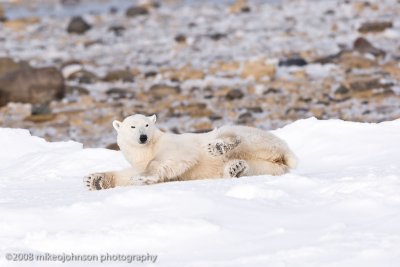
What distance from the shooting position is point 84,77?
61.2ft

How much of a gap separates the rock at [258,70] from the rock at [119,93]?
2319 mm

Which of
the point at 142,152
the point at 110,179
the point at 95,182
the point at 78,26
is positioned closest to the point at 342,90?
the point at 142,152

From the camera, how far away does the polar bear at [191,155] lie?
6336 mm

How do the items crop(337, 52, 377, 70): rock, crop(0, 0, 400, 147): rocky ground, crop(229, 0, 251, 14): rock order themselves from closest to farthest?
crop(0, 0, 400, 147): rocky ground, crop(337, 52, 377, 70): rock, crop(229, 0, 251, 14): rock

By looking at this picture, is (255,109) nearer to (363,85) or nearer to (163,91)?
(363,85)

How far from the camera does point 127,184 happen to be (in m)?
6.40

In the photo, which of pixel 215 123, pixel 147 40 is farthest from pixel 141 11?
pixel 215 123

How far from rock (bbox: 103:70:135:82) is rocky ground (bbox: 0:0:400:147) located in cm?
3

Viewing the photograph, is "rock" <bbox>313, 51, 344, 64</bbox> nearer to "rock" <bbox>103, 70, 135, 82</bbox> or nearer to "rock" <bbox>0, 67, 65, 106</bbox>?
"rock" <bbox>103, 70, 135, 82</bbox>

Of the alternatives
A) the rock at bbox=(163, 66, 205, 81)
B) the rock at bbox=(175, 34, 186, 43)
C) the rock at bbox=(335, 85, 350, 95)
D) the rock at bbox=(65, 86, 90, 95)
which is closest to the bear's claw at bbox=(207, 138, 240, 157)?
the rock at bbox=(335, 85, 350, 95)

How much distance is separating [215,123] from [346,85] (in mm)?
3121

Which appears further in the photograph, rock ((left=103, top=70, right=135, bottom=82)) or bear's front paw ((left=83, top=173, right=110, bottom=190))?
rock ((left=103, top=70, right=135, bottom=82))

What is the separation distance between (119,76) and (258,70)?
280 cm

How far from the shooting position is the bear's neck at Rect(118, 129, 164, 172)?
6645 millimetres
